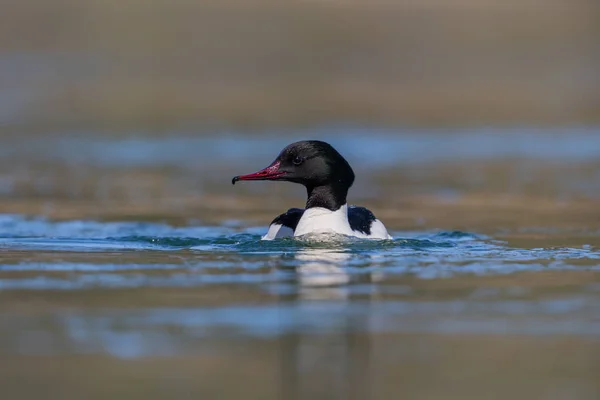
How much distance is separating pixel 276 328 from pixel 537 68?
23.3 meters

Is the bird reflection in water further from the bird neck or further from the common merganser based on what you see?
the bird neck

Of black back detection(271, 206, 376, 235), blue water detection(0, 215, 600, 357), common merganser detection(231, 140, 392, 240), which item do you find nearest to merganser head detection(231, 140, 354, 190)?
common merganser detection(231, 140, 392, 240)

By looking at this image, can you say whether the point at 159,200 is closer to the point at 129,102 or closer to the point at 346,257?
the point at 346,257

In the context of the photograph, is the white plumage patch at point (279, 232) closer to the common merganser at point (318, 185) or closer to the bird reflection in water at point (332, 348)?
the common merganser at point (318, 185)

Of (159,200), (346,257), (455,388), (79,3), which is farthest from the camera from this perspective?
(79,3)

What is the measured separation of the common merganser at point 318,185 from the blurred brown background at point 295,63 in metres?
11.4

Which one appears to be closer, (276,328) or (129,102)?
(276,328)

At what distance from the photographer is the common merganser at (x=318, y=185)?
11.9m

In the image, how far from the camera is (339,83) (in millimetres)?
28547

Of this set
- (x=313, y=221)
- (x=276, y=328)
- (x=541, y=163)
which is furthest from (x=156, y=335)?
(x=541, y=163)

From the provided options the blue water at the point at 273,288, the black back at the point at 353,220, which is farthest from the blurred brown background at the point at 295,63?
the blue water at the point at 273,288

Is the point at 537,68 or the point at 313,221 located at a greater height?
the point at 537,68

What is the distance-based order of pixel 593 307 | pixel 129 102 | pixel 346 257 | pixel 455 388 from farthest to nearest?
1. pixel 129 102
2. pixel 346 257
3. pixel 593 307
4. pixel 455 388

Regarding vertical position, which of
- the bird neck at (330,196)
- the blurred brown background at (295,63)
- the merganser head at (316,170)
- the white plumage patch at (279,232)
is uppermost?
the blurred brown background at (295,63)
